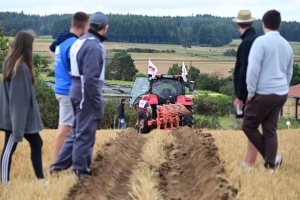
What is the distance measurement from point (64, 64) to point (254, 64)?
2.47 m

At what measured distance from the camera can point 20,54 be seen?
253 inches

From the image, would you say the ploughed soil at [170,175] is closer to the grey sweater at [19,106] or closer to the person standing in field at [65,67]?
the person standing in field at [65,67]

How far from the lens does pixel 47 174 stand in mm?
7020

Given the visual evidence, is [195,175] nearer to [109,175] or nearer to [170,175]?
[170,175]

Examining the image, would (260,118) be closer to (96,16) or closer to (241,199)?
(241,199)

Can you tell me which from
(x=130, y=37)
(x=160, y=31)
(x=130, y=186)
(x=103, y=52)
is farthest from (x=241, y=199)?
(x=160, y=31)

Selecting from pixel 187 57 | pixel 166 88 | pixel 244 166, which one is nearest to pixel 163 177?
pixel 244 166

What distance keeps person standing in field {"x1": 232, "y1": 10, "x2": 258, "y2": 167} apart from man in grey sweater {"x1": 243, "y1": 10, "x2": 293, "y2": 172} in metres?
0.22

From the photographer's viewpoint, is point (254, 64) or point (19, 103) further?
point (254, 64)

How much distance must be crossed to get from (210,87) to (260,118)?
3048 inches

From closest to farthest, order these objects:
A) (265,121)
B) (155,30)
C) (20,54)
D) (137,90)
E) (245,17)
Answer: (20,54) < (265,121) < (245,17) < (137,90) < (155,30)

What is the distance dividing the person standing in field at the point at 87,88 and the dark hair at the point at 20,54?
58cm

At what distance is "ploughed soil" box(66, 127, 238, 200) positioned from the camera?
5.90 meters

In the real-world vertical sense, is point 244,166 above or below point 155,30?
above
